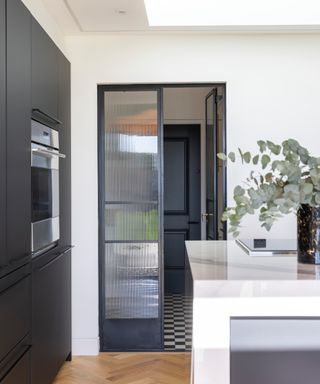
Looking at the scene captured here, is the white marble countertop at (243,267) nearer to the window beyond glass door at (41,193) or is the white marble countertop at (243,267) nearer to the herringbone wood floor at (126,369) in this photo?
the window beyond glass door at (41,193)

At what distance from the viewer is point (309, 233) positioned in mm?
1629

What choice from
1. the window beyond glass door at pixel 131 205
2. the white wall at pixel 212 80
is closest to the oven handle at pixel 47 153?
the white wall at pixel 212 80

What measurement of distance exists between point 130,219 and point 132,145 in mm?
610

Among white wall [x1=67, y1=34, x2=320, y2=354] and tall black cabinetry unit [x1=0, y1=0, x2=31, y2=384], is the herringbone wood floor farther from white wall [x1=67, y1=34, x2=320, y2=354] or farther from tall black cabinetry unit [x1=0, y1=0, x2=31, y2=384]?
tall black cabinetry unit [x1=0, y1=0, x2=31, y2=384]

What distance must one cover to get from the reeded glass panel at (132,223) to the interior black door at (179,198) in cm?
212

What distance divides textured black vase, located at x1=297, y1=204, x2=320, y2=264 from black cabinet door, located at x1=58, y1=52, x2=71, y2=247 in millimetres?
2075

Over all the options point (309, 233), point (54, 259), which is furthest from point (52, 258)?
point (309, 233)

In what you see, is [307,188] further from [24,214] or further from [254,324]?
[24,214]

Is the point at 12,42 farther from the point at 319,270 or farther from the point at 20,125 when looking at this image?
the point at 319,270

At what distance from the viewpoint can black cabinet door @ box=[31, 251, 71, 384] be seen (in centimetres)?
268

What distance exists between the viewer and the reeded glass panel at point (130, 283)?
3.93 metres

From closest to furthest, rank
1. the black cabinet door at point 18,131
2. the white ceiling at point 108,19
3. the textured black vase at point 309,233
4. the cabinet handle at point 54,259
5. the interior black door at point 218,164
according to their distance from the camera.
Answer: the textured black vase at point 309,233 < the black cabinet door at point 18,131 < the cabinet handle at point 54,259 < the white ceiling at point 108,19 < the interior black door at point 218,164

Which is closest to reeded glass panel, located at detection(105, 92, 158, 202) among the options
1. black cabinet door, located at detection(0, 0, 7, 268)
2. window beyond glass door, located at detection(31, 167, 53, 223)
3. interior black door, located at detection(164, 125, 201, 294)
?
window beyond glass door, located at detection(31, 167, 53, 223)

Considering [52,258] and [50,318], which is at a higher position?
[52,258]
